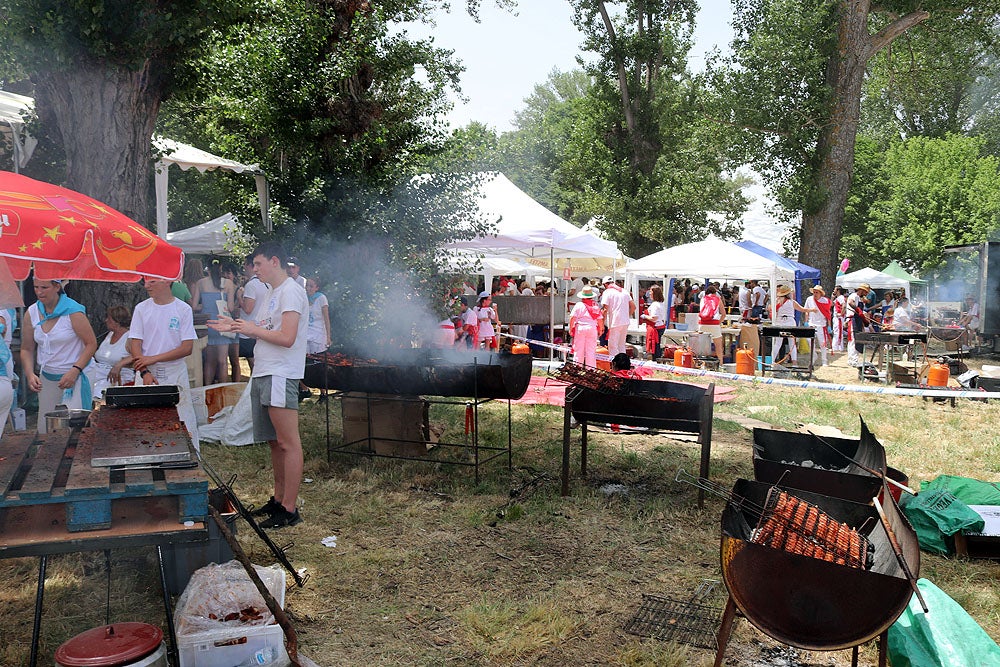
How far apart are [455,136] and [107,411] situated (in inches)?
292

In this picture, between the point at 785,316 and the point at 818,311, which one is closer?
the point at 785,316

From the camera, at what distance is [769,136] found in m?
21.2

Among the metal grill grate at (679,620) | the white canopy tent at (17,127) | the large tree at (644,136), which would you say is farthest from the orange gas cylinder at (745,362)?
the large tree at (644,136)

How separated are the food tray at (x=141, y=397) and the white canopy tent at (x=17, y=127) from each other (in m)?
6.39

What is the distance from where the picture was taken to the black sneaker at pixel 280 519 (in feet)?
18.3

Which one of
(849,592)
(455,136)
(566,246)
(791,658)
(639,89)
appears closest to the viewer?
(849,592)

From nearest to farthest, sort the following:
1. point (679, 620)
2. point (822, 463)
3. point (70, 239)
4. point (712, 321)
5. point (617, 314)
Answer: point (679, 620) → point (70, 239) → point (822, 463) → point (617, 314) → point (712, 321)

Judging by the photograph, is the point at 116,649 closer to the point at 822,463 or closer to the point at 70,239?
the point at 70,239

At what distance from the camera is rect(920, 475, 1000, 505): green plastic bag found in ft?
18.5

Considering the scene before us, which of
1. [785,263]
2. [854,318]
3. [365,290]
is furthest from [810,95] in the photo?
[365,290]

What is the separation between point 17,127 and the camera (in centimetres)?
981

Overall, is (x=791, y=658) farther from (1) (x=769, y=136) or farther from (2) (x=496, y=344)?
(1) (x=769, y=136)

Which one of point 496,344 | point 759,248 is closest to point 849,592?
point 496,344

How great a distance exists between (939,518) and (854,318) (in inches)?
586
